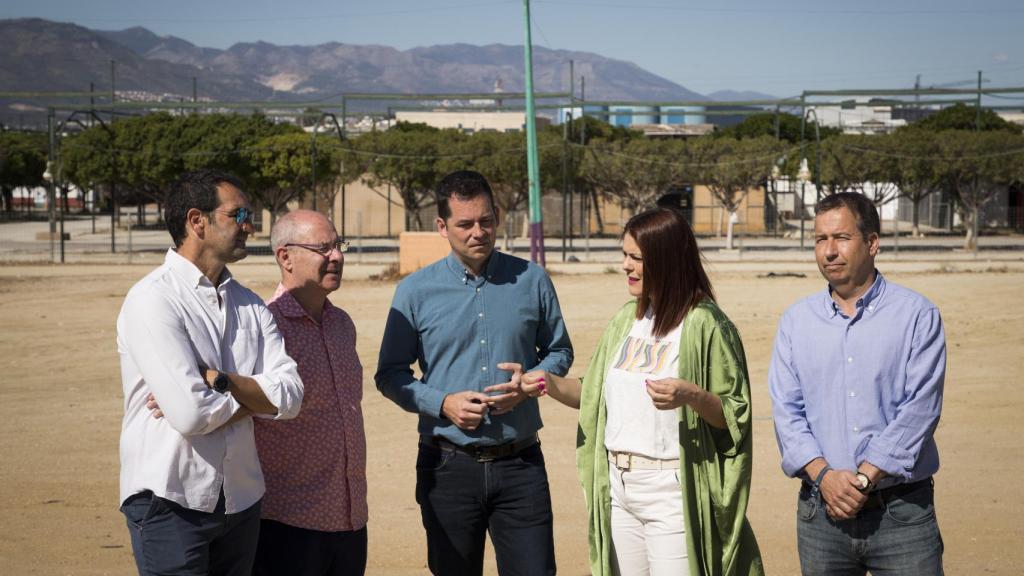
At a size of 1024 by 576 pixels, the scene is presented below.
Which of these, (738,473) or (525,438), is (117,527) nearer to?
(525,438)

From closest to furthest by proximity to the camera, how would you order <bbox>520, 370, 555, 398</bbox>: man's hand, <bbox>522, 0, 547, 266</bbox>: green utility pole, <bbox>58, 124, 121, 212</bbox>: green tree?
<bbox>520, 370, 555, 398</bbox>: man's hand < <bbox>522, 0, 547, 266</bbox>: green utility pole < <bbox>58, 124, 121, 212</bbox>: green tree

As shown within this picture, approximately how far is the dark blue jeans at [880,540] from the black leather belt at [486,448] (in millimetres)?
1103

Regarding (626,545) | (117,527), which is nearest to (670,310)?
(626,545)

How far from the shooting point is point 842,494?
3535 mm

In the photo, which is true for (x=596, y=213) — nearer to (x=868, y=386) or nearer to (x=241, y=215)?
(x=868, y=386)

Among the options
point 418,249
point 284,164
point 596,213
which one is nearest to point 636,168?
point 596,213

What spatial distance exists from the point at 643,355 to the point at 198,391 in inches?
59.6

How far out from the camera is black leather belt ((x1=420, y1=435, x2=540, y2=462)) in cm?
412

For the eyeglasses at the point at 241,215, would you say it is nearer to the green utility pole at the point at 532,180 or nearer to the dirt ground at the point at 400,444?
the dirt ground at the point at 400,444

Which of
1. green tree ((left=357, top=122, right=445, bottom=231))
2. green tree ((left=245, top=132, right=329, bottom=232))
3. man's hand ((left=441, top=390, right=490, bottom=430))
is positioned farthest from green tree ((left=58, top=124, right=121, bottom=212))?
man's hand ((left=441, top=390, right=490, bottom=430))

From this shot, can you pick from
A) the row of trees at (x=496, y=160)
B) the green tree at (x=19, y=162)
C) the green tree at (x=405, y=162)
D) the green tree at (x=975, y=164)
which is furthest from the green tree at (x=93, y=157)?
the green tree at (x=975, y=164)

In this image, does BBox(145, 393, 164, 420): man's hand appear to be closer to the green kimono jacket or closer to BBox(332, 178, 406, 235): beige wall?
the green kimono jacket

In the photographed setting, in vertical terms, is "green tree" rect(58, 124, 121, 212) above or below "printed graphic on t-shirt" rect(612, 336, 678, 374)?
above

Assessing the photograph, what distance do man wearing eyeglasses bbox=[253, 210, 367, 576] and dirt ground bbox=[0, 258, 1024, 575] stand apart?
2428mm
